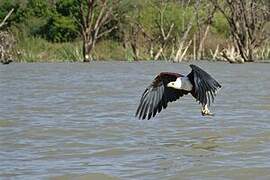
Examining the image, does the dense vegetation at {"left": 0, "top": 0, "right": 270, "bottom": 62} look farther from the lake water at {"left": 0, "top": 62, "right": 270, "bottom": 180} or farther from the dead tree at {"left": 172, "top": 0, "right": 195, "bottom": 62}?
the lake water at {"left": 0, "top": 62, "right": 270, "bottom": 180}

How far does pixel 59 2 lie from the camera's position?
137 ft

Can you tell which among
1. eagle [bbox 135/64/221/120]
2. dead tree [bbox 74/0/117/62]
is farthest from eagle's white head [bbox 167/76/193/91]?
dead tree [bbox 74/0/117/62]

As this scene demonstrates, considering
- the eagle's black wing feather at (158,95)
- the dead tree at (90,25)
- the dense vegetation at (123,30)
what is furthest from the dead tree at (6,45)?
the eagle's black wing feather at (158,95)

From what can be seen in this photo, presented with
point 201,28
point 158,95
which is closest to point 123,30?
point 201,28

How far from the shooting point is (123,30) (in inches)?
1521

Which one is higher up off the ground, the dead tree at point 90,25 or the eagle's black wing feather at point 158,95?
the dead tree at point 90,25

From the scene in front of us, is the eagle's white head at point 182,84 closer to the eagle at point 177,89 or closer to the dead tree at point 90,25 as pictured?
the eagle at point 177,89

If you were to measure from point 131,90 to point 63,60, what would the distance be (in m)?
21.6

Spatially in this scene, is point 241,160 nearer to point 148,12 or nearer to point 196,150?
point 196,150

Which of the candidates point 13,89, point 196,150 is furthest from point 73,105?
point 196,150

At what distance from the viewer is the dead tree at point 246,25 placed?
32562 mm

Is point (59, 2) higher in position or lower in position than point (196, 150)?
higher

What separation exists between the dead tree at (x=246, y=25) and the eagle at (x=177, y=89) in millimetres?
24522

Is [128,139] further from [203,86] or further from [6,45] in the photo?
[6,45]
